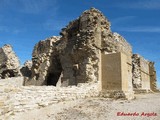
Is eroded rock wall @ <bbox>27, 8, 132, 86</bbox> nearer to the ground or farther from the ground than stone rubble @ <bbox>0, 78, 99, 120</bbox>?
farther from the ground

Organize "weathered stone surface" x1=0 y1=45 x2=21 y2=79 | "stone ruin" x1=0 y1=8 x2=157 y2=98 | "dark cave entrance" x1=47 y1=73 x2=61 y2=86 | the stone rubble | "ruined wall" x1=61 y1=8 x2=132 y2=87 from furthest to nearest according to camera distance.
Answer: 1. "weathered stone surface" x1=0 y1=45 x2=21 y2=79
2. "dark cave entrance" x1=47 y1=73 x2=61 y2=86
3. "ruined wall" x1=61 y1=8 x2=132 y2=87
4. "stone ruin" x1=0 y1=8 x2=157 y2=98
5. the stone rubble

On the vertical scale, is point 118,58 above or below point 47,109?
above

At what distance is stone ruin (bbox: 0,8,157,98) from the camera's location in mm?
13859

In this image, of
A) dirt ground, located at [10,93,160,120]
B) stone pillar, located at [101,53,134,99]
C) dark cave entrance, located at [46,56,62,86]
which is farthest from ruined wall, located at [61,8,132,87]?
dirt ground, located at [10,93,160,120]

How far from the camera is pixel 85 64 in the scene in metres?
14.5

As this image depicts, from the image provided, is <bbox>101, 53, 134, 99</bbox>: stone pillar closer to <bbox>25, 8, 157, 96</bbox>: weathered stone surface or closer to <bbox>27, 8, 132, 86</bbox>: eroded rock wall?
<bbox>25, 8, 157, 96</bbox>: weathered stone surface

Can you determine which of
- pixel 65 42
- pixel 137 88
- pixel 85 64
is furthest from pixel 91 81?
pixel 137 88

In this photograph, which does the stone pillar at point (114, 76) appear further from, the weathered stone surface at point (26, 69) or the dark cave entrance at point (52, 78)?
the weathered stone surface at point (26, 69)

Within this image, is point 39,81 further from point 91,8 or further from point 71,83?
point 91,8

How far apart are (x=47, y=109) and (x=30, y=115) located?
40.6 inches

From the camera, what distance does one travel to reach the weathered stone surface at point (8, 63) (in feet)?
79.0

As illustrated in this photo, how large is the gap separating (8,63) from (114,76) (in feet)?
48.8

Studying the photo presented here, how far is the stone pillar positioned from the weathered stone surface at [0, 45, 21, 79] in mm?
12955

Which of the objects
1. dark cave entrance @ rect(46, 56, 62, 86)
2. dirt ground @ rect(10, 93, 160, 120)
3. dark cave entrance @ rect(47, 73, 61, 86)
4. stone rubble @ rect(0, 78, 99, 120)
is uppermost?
dark cave entrance @ rect(46, 56, 62, 86)
